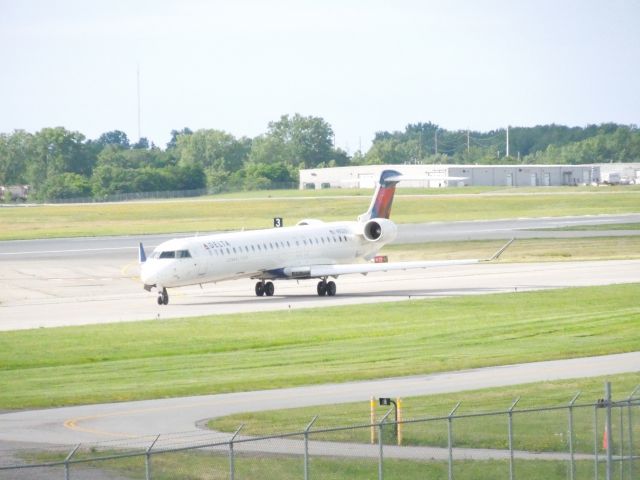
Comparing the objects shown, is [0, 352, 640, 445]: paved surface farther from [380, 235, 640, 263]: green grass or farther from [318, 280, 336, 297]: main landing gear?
[380, 235, 640, 263]: green grass

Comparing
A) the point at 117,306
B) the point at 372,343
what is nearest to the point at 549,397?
the point at 372,343

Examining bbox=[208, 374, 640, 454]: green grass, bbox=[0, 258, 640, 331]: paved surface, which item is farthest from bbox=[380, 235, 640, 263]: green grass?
bbox=[208, 374, 640, 454]: green grass

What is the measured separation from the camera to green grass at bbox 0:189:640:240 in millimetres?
111562

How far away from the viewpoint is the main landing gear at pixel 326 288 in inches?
2153

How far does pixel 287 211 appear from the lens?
408 ft

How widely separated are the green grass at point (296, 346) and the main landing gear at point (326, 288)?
6.16m

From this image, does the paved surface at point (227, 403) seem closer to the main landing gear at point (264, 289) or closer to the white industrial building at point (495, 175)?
the main landing gear at point (264, 289)

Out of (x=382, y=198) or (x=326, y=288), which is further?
(x=382, y=198)

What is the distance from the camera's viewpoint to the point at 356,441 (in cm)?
2384

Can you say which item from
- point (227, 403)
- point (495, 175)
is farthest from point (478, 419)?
point (495, 175)

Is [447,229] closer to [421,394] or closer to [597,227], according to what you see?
[597,227]

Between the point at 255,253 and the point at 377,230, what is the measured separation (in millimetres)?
7057

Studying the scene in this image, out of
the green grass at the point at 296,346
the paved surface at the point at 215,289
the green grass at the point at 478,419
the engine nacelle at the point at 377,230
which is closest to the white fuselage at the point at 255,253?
the engine nacelle at the point at 377,230

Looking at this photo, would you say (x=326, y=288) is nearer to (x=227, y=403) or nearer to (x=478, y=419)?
(x=227, y=403)
